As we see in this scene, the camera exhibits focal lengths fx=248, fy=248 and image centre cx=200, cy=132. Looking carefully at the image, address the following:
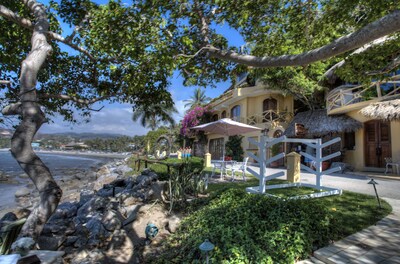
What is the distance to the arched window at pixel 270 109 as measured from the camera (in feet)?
68.6

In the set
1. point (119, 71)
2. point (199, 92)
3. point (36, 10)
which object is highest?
point (199, 92)

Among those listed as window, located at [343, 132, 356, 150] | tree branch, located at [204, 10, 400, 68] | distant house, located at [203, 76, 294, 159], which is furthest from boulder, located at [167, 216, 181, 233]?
distant house, located at [203, 76, 294, 159]

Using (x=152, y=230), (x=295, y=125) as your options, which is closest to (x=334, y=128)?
(x=295, y=125)

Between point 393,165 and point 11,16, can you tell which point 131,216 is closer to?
point 11,16

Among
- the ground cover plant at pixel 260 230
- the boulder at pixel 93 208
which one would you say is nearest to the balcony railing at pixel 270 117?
the ground cover plant at pixel 260 230

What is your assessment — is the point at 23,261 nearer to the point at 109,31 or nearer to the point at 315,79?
the point at 109,31

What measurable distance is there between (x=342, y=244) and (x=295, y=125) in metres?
13.9

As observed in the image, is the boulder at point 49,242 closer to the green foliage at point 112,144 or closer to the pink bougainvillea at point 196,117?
the pink bougainvillea at point 196,117

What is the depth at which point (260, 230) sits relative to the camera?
3746 millimetres

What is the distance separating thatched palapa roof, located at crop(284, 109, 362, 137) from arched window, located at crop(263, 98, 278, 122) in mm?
2635

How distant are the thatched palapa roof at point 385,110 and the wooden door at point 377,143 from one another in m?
1.65

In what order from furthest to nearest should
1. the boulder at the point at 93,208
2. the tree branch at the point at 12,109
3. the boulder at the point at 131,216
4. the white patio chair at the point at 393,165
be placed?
the white patio chair at the point at 393,165 → the boulder at the point at 93,208 → the boulder at the point at 131,216 → the tree branch at the point at 12,109

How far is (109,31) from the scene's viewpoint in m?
4.99

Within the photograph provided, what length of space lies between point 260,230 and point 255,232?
9 centimetres
